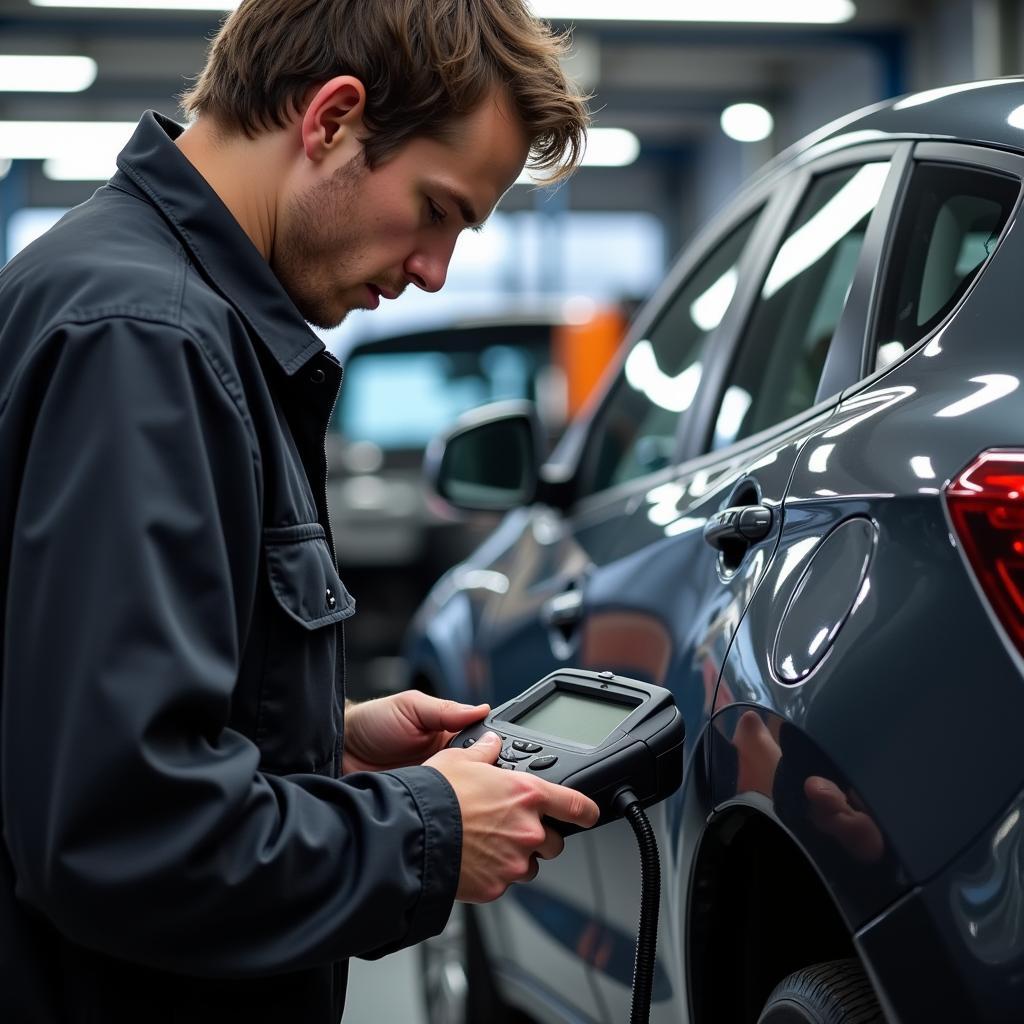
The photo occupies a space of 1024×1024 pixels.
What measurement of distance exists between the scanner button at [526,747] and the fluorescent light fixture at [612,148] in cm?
1353

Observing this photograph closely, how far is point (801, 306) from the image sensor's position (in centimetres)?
206

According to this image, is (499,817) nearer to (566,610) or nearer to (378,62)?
(378,62)

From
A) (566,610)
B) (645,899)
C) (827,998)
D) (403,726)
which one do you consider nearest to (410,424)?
(566,610)

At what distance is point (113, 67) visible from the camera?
12.9m

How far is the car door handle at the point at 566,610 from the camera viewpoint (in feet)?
7.08

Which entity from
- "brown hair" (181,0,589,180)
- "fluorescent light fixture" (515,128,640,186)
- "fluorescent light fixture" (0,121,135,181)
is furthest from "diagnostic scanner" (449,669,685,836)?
"fluorescent light fixture" (515,128,640,186)

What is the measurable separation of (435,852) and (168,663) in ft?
1.04

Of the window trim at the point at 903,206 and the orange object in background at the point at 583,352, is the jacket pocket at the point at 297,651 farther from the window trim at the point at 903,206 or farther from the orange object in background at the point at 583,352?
the orange object in background at the point at 583,352

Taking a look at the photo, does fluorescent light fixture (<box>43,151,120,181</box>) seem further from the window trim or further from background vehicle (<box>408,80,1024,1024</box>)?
the window trim

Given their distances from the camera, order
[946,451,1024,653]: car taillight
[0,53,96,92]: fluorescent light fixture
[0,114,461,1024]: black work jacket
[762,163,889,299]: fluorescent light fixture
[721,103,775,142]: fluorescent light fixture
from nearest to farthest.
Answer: [0,114,461,1024]: black work jacket
[946,451,1024,653]: car taillight
[762,163,889,299]: fluorescent light fixture
[0,53,96,92]: fluorescent light fixture
[721,103,775,142]: fluorescent light fixture

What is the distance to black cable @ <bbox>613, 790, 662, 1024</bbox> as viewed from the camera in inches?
57.9

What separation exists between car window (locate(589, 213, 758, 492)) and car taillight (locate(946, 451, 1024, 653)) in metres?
1.02

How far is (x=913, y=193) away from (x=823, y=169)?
320 millimetres

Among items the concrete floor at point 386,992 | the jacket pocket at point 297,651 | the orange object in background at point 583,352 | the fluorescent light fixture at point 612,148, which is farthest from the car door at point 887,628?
the fluorescent light fixture at point 612,148
